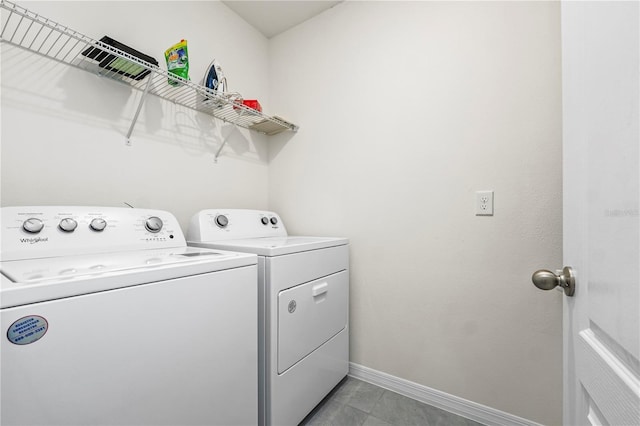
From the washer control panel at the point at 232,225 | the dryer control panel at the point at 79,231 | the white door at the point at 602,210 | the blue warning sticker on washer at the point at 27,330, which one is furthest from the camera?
the washer control panel at the point at 232,225

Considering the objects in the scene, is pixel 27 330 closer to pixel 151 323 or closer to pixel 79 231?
pixel 151 323

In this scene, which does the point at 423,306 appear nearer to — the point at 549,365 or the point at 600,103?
the point at 549,365

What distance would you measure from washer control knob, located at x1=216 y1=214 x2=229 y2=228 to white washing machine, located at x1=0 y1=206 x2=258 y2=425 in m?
0.39

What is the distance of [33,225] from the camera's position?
0.91m

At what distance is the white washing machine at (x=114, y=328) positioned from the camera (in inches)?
21.8

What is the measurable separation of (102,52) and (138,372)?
1225 mm

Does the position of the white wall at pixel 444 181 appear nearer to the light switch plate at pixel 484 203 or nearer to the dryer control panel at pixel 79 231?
the light switch plate at pixel 484 203

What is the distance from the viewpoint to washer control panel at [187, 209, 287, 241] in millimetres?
1429

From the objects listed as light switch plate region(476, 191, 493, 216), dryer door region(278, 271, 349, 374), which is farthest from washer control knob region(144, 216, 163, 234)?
light switch plate region(476, 191, 493, 216)

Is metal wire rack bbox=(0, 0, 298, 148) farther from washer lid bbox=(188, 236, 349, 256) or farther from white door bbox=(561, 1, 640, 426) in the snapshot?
white door bbox=(561, 1, 640, 426)

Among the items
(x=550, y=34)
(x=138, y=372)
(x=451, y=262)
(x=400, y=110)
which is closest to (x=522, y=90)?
(x=550, y=34)

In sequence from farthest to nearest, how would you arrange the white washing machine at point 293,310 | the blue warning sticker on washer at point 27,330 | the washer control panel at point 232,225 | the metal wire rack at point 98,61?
the washer control panel at point 232,225
the white washing machine at point 293,310
the metal wire rack at point 98,61
the blue warning sticker on washer at point 27,330

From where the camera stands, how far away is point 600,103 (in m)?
0.45

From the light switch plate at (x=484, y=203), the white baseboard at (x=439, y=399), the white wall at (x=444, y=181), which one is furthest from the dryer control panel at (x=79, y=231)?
the light switch plate at (x=484, y=203)
